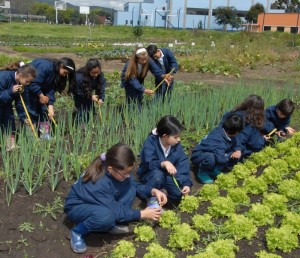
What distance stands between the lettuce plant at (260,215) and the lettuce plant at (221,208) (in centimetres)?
16

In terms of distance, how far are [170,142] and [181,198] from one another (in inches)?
21.7

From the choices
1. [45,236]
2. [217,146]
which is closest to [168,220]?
[45,236]

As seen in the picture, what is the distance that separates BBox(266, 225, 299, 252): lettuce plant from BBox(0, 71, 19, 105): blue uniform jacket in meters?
2.94

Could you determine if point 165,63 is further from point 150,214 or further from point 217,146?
point 150,214

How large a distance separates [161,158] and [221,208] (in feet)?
2.40

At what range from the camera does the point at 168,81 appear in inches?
250

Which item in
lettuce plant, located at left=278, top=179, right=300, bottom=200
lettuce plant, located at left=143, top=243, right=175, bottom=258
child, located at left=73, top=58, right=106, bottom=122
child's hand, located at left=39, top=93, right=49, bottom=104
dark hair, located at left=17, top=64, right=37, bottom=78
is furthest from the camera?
child, located at left=73, top=58, right=106, bottom=122

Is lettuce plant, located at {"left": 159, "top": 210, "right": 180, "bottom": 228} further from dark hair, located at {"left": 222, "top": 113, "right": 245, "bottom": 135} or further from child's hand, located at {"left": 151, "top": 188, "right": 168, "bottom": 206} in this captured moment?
dark hair, located at {"left": 222, "top": 113, "right": 245, "bottom": 135}

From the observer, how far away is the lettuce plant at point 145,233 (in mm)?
3086

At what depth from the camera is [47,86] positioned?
193 inches

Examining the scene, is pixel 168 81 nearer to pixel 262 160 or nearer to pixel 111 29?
pixel 262 160

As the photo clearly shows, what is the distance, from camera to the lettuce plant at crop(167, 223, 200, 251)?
3.00 meters

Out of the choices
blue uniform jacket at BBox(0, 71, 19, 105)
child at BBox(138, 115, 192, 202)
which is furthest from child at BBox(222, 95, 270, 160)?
blue uniform jacket at BBox(0, 71, 19, 105)

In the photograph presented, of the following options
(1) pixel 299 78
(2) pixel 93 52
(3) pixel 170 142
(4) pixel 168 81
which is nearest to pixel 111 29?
(2) pixel 93 52
